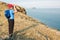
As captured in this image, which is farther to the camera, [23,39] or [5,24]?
[5,24]

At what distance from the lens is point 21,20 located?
17141 millimetres

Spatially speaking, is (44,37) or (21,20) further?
(21,20)

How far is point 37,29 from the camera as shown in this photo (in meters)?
15.1

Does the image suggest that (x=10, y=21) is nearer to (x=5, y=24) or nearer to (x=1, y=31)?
(x=1, y=31)

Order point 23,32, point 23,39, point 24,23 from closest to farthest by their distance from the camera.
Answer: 1. point 23,39
2. point 23,32
3. point 24,23

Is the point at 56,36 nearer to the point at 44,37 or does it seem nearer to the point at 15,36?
the point at 44,37

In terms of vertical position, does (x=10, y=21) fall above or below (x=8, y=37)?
above

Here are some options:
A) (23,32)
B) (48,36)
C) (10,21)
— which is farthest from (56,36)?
(10,21)

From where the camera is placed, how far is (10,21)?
1381cm

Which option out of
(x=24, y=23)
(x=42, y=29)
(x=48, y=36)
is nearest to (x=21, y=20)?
(x=24, y=23)

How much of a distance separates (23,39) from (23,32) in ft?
3.33

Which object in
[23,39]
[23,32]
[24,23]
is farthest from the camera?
[24,23]

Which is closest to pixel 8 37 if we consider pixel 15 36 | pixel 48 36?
pixel 15 36

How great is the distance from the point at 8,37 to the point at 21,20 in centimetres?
323
